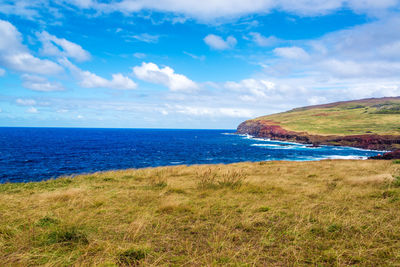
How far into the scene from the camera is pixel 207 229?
5.66 m

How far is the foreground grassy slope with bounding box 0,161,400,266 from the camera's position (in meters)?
4.21

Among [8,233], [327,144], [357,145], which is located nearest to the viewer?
[8,233]

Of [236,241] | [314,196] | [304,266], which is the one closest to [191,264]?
[236,241]

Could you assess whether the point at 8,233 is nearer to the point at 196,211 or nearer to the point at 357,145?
the point at 196,211

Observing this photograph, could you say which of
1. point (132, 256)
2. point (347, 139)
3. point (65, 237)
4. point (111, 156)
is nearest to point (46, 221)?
point (65, 237)

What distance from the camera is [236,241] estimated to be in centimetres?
495

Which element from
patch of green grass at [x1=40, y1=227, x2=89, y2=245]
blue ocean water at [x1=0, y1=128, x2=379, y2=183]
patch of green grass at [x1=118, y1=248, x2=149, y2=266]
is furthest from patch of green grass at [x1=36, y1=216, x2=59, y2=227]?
blue ocean water at [x1=0, y1=128, x2=379, y2=183]

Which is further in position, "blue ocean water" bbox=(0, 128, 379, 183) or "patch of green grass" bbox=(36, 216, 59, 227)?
"blue ocean water" bbox=(0, 128, 379, 183)

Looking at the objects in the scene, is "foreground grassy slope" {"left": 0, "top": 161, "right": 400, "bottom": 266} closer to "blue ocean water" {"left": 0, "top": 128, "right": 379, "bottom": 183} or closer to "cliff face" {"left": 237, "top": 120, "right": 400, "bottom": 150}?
"blue ocean water" {"left": 0, "top": 128, "right": 379, "bottom": 183}

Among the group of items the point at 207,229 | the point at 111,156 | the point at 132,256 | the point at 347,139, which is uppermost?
the point at 132,256

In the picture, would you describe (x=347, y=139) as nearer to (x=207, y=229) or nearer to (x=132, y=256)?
(x=207, y=229)

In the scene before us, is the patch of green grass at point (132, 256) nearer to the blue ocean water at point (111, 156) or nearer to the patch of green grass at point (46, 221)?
the patch of green grass at point (46, 221)

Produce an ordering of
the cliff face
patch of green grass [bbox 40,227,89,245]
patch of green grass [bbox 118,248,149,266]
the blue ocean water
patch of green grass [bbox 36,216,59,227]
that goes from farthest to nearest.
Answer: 1. the cliff face
2. the blue ocean water
3. patch of green grass [bbox 36,216,59,227]
4. patch of green grass [bbox 40,227,89,245]
5. patch of green grass [bbox 118,248,149,266]

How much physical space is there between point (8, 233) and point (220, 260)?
5.47 metres
